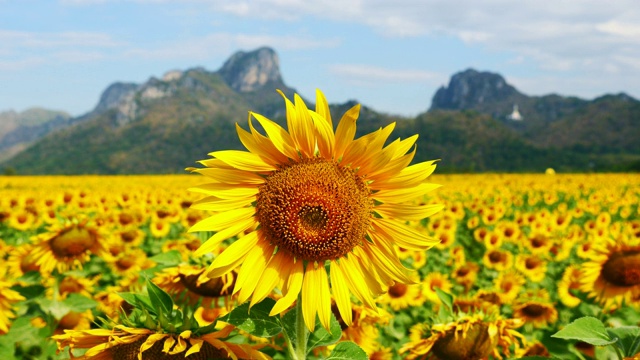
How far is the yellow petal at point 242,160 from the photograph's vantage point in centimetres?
169

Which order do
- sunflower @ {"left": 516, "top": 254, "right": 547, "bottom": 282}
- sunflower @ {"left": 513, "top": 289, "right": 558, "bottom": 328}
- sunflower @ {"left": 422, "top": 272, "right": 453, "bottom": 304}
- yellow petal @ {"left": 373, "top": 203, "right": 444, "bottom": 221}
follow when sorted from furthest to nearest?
sunflower @ {"left": 516, "top": 254, "right": 547, "bottom": 282}, sunflower @ {"left": 422, "top": 272, "right": 453, "bottom": 304}, sunflower @ {"left": 513, "top": 289, "right": 558, "bottom": 328}, yellow petal @ {"left": 373, "top": 203, "right": 444, "bottom": 221}

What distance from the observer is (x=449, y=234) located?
8617 mm

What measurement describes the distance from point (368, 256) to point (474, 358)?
46.4 inches

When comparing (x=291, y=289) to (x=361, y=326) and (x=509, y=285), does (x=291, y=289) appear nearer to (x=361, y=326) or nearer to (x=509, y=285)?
(x=361, y=326)

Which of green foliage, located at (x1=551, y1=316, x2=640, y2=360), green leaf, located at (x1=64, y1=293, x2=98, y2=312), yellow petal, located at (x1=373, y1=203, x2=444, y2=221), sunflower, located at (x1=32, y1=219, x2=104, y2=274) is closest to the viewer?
green foliage, located at (x1=551, y1=316, x2=640, y2=360)

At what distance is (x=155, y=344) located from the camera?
1.58m

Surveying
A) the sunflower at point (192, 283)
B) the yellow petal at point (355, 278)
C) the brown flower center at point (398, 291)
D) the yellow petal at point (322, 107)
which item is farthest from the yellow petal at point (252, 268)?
the brown flower center at point (398, 291)

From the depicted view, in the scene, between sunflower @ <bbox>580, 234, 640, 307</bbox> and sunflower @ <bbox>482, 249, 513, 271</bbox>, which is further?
sunflower @ <bbox>482, 249, 513, 271</bbox>

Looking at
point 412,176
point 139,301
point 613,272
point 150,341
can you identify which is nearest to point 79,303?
point 139,301

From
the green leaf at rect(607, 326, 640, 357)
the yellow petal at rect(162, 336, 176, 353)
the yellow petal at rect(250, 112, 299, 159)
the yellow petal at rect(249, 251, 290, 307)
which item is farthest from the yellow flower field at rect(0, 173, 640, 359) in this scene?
the green leaf at rect(607, 326, 640, 357)

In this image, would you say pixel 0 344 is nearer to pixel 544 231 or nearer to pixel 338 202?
pixel 338 202

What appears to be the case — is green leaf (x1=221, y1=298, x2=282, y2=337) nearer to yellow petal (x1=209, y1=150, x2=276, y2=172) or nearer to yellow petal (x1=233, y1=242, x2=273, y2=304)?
yellow petal (x1=233, y1=242, x2=273, y2=304)

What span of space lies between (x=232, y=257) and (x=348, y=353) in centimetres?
45

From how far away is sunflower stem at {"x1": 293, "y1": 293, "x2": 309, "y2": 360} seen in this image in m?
1.66
